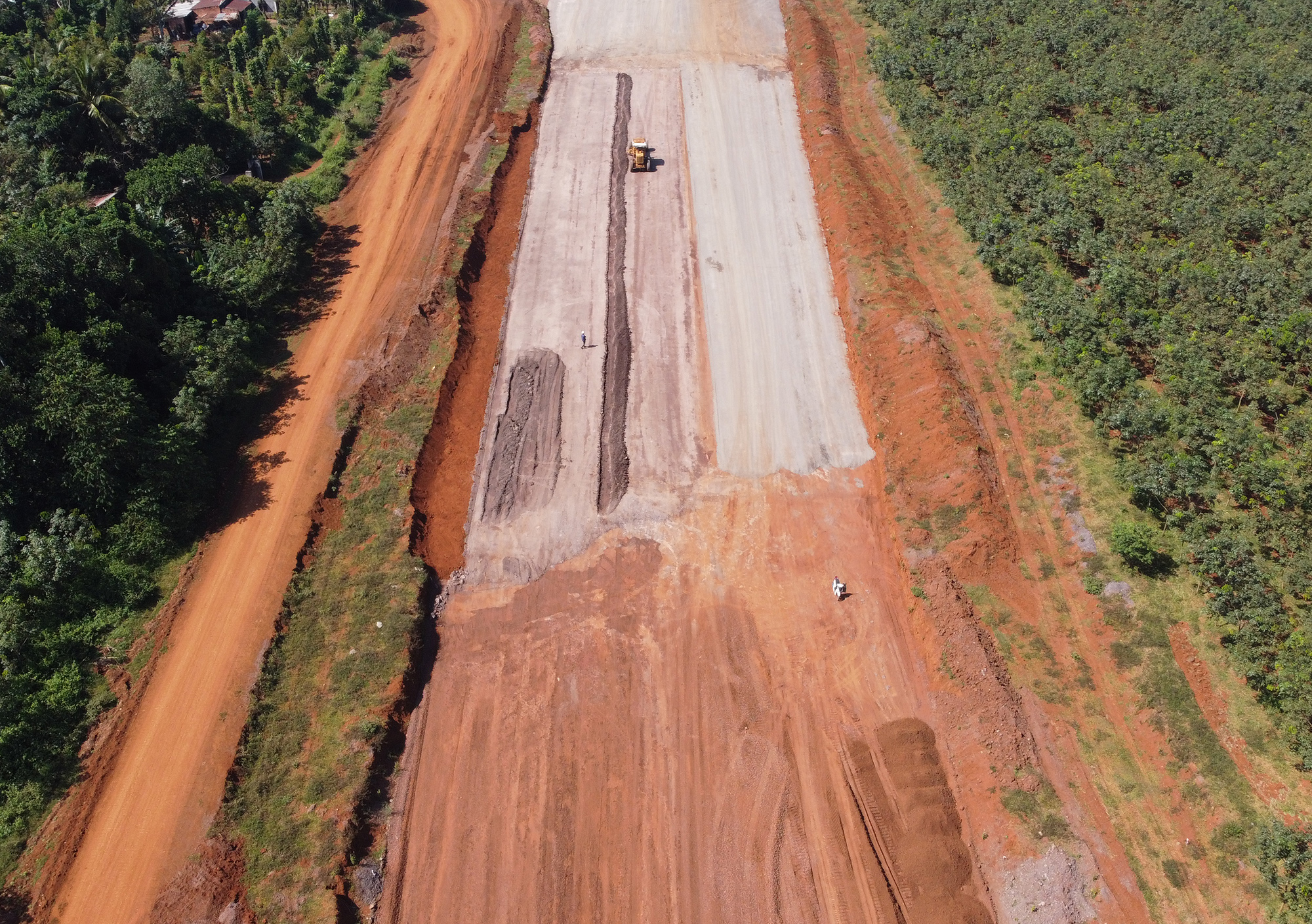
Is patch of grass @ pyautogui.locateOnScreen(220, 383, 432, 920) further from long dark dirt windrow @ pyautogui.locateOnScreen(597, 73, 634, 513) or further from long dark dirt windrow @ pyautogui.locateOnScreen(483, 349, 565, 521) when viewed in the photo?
long dark dirt windrow @ pyautogui.locateOnScreen(597, 73, 634, 513)

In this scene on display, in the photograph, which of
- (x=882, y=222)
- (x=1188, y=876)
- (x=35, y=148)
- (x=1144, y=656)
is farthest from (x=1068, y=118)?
(x=35, y=148)

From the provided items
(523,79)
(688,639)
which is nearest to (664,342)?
(688,639)

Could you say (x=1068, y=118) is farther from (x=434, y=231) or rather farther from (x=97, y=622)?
(x=97, y=622)

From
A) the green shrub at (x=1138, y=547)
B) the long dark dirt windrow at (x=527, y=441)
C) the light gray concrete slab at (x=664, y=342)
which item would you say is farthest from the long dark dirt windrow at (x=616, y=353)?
the green shrub at (x=1138, y=547)

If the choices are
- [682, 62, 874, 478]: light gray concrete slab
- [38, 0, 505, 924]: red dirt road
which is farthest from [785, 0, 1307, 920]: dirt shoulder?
[38, 0, 505, 924]: red dirt road

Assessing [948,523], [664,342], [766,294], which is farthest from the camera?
[766,294]

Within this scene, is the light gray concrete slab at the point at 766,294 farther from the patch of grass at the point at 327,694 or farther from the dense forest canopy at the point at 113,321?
the dense forest canopy at the point at 113,321

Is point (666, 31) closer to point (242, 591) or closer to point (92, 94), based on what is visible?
point (92, 94)
